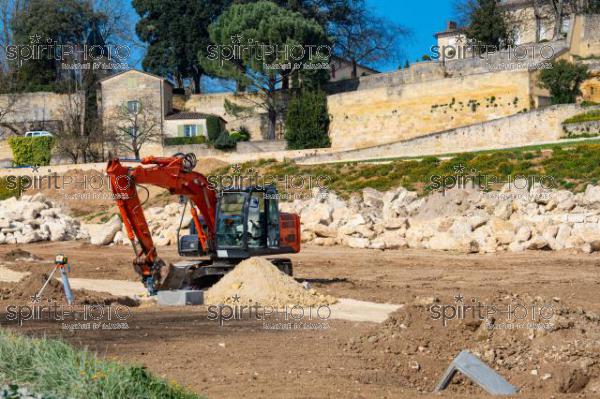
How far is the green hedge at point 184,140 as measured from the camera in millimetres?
62347

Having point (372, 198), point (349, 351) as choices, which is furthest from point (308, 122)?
point (349, 351)

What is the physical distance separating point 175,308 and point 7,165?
49086 millimetres

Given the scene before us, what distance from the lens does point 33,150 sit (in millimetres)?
63094

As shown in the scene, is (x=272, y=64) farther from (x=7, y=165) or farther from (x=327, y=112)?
(x=7, y=165)

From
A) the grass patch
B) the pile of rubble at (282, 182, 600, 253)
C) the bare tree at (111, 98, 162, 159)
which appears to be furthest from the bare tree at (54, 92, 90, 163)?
the grass patch

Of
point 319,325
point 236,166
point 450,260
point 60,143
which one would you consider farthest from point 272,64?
point 319,325

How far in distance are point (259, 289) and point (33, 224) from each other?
77.1ft

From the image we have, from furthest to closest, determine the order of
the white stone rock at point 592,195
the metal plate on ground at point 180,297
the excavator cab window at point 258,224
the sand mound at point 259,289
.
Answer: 1. the white stone rock at point 592,195
2. the excavator cab window at point 258,224
3. the metal plate on ground at point 180,297
4. the sand mound at point 259,289

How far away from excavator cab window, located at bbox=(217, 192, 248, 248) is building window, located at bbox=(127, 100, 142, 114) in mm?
46424

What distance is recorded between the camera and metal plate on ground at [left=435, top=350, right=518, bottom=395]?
456 inches

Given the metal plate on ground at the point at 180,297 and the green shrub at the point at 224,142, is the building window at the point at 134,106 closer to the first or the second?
the green shrub at the point at 224,142

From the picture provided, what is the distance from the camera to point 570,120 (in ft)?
150

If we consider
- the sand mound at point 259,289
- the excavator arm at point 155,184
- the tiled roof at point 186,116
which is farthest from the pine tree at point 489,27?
the sand mound at point 259,289

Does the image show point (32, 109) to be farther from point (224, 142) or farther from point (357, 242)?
point (357, 242)
